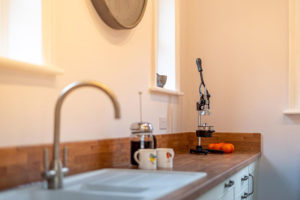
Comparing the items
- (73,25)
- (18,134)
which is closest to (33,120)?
(18,134)

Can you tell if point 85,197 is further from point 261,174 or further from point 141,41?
point 261,174

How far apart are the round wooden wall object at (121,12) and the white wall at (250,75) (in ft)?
3.47

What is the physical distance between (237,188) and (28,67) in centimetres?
135

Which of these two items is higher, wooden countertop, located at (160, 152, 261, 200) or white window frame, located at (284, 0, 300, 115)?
white window frame, located at (284, 0, 300, 115)

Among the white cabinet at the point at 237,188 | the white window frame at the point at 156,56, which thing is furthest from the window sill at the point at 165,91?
the white cabinet at the point at 237,188

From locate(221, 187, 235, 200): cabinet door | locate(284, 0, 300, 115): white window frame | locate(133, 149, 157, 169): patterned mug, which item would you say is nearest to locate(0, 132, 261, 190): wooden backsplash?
locate(133, 149, 157, 169): patterned mug

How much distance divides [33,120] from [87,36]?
0.54 meters

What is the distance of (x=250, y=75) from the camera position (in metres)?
3.01

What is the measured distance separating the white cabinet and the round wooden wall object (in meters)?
0.96

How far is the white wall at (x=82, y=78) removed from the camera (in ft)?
4.42

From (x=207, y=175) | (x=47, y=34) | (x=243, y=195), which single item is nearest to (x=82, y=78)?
(x=47, y=34)

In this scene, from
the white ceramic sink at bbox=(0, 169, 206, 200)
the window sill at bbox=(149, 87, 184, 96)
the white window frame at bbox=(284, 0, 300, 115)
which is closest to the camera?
the white ceramic sink at bbox=(0, 169, 206, 200)

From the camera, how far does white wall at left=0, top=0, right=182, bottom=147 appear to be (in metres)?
1.35

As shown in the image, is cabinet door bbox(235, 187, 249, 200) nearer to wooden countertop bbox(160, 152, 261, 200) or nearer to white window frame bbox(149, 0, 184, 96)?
wooden countertop bbox(160, 152, 261, 200)
